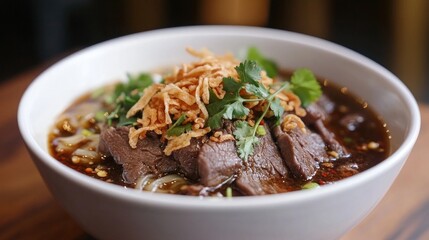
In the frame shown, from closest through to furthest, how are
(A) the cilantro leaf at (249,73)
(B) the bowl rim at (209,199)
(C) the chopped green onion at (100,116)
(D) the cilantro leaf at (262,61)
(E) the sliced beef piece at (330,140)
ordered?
(B) the bowl rim at (209,199), (A) the cilantro leaf at (249,73), (E) the sliced beef piece at (330,140), (C) the chopped green onion at (100,116), (D) the cilantro leaf at (262,61)

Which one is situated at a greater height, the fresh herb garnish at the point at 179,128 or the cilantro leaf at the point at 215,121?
the cilantro leaf at the point at 215,121

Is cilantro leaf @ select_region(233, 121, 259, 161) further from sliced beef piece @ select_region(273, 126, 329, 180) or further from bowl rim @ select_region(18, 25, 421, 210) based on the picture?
bowl rim @ select_region(18, 25, 421, 210)

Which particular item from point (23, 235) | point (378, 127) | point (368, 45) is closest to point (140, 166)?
point (23, 235)

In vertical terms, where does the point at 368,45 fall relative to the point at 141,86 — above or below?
below

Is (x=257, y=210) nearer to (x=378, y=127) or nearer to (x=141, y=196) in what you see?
(x=141, y=196)

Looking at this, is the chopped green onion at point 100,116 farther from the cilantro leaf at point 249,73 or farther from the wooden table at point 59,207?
the cilantro leaf at point 249,73

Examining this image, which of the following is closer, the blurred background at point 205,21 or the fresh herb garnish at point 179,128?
the fresh herb garnish at point 179,128

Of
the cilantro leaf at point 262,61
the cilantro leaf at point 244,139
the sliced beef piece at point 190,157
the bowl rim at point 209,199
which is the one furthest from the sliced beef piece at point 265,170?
the cilantro leaf at point 262,61
